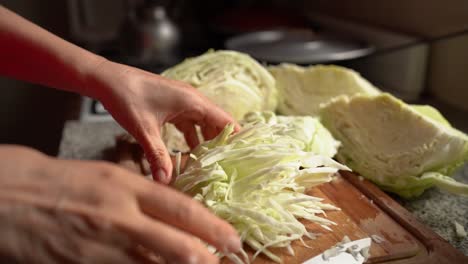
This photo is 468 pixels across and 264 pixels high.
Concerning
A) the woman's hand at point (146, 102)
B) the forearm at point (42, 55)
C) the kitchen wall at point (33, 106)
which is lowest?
the kitchen wall at point (33, 106)

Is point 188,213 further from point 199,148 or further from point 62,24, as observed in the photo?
point 62,24

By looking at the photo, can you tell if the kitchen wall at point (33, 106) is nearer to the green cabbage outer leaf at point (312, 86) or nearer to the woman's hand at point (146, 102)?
the green cabbage outer leaf at point (312, 86)

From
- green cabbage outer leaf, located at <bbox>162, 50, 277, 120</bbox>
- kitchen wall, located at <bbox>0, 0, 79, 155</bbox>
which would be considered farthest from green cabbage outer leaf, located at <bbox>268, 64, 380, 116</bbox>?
kitchen wall, located at <bbox>0, 0, 79, 155</bbox>

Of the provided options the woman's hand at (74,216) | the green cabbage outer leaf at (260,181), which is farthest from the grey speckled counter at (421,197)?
the woman's hand at (74,216)

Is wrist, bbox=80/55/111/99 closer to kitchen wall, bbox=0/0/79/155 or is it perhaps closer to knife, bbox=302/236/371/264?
knife, bbox=302/236/371/264

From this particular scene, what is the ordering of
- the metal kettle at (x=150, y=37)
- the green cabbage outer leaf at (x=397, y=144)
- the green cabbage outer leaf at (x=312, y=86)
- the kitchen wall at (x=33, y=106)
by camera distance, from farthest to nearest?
the kitchen wall at (x=33, y=106)
the metal kettle at (x=150, y=37)
the green cabbage outer leaf at (x=312, y=86)
the green cabbage outer leaf at (x=397, y=144)

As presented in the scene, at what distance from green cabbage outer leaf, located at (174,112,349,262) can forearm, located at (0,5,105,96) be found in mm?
277

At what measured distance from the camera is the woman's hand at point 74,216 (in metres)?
0.52

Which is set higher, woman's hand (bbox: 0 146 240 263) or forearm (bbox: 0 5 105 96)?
forearm (bbox: 0 5 105 96)

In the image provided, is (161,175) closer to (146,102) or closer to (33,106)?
(146,102)

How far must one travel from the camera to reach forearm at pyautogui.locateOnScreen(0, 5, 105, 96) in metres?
0.93

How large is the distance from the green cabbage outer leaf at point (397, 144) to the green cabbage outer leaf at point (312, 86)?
17 cm

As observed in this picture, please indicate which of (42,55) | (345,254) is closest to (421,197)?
(345,254)

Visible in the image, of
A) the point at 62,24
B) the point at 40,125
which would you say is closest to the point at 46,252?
the point at 40,125
